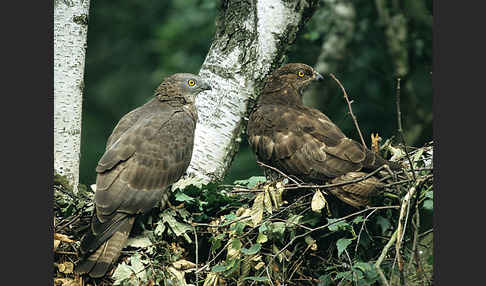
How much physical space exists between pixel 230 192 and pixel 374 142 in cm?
132

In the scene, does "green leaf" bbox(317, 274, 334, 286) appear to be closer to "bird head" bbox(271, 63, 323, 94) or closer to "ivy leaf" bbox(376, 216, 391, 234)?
"ivy leaf" bbox(376, 216, 391, 234)

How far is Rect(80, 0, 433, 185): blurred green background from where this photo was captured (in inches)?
328

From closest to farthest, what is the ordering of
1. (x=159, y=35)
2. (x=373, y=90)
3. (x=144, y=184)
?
(x=144, y=184), (x=373, y=90), (x=159, y=35)

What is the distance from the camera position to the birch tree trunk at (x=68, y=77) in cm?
521

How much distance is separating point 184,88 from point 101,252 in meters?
1.90

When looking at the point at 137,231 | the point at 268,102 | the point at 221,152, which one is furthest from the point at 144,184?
the point at 268,102

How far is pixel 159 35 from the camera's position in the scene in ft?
31.6

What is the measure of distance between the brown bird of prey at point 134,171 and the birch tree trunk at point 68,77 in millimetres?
362

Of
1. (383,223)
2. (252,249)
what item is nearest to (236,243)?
(252,249)

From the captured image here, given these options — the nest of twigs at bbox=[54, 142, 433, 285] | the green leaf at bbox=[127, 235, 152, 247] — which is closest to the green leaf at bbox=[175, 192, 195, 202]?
the nest of twigs at bbox=[54, 142, 433, 285]

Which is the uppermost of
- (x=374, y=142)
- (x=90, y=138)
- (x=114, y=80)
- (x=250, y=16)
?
(x=250, y=16)

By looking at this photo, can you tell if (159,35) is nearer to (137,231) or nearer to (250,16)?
(250,16)

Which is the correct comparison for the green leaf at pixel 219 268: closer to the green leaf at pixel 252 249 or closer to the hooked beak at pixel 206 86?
the green leaf at pixel 252 249

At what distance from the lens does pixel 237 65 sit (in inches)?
239
